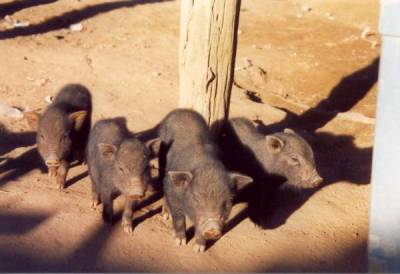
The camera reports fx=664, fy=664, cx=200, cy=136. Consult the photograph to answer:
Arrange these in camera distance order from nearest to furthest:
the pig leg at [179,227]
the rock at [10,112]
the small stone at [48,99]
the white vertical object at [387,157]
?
the white vertical object at [387,157] → the pig leg at [179,227] → the rock at [10,112] → the small stone at [48,99]

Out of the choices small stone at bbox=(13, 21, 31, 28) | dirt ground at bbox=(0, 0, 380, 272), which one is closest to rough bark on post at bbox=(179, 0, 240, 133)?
dirt ground at bbox=(0, 0, 380, 272)

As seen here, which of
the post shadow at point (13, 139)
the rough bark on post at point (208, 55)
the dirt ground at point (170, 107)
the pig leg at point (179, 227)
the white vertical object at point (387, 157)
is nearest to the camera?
the white vertical object at point (387, 157)

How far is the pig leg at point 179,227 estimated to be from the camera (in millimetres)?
6488

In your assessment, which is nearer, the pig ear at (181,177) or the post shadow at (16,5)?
the pig ear at (181,177)

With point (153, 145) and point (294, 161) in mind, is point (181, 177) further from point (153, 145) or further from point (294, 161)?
point (294, 161)

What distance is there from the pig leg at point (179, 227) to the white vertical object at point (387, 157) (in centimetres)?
230

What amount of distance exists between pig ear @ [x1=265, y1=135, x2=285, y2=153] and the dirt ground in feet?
2.37

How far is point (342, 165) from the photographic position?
8.91m

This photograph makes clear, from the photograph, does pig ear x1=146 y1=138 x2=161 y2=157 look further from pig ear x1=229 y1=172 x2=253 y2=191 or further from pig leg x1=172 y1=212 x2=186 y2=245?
Result: pig ear x1=229 y1=172 x2=253 y2=191

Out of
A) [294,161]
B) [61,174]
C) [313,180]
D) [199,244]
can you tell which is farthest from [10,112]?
[313,180]

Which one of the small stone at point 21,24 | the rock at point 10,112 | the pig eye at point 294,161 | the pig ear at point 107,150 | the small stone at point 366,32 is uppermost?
the small stone at point 21,24

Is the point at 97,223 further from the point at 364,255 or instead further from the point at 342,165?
the point at 342,165

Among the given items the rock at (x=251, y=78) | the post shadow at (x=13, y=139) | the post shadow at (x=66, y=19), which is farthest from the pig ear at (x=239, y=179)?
the post shadow at (x=66, y=19)

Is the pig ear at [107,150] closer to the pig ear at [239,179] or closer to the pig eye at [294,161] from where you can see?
the pig ear at [239,179]
